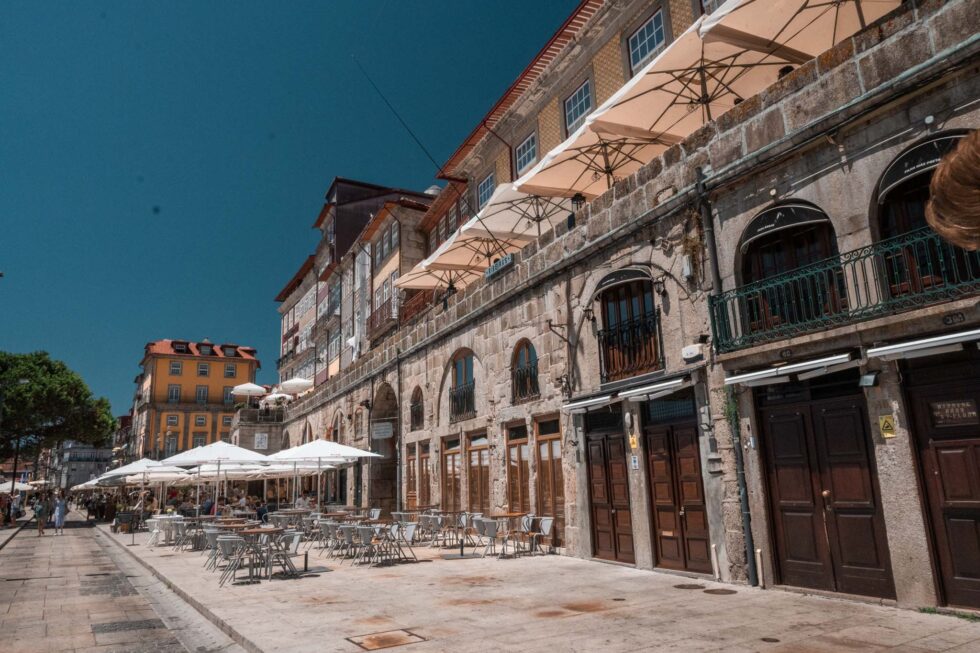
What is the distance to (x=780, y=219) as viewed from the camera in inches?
317

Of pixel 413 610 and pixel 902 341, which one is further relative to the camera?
pixel 413 610

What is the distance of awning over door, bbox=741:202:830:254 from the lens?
7680mm

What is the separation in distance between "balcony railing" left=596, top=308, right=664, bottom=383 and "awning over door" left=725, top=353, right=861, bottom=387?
196 centimetres

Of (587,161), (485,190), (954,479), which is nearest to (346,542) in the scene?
(587,161)

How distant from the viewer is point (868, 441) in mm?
7023

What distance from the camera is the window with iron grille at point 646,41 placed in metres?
13.9

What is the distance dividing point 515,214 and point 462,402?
4844 millimetres

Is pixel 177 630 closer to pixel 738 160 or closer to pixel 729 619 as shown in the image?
pixel 729 619

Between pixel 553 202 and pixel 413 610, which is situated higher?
pixel 553 202

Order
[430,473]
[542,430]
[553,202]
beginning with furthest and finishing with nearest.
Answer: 1. [430,473]
2. [553,202]
3. [542,430]

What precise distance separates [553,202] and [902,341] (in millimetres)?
9965

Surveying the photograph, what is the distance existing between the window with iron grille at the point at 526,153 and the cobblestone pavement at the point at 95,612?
13654 millimetres

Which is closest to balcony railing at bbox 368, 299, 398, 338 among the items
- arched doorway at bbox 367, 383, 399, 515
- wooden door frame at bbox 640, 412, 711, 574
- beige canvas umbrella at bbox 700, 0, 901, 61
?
arched doorway at bbox 367, 383, 399, 515

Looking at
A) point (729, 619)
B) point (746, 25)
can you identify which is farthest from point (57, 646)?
point (746, 25)
